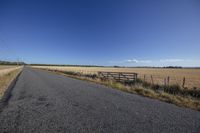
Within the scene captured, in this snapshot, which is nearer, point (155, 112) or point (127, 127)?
point (127, 127)

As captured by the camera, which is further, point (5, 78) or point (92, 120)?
point (5, 78)

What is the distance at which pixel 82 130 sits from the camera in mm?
4242

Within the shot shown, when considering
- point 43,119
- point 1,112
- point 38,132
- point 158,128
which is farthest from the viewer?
point 1,112

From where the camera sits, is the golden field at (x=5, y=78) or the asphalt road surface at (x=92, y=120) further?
the golden field at (x=5, y=78)

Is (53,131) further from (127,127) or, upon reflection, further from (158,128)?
(158,128)

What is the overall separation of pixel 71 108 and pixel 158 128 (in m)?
3.69

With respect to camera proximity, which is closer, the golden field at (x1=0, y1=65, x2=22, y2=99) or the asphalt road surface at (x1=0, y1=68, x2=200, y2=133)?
the asphalt road surface at (x1=0, y1=68, x2=200, y2=133)

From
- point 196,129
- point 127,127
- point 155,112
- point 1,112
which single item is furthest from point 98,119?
point 1,112

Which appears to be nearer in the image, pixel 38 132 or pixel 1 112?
pixel 38 132

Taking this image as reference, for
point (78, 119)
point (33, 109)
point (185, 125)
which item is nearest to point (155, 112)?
point (185, 125)

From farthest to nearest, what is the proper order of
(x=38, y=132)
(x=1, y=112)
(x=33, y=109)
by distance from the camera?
(x=33, y=109), (x=1, y=112), (x=38, y=132)

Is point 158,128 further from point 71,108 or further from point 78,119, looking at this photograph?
point 71,108

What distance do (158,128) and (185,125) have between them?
1.01 metres

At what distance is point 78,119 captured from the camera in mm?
5137
